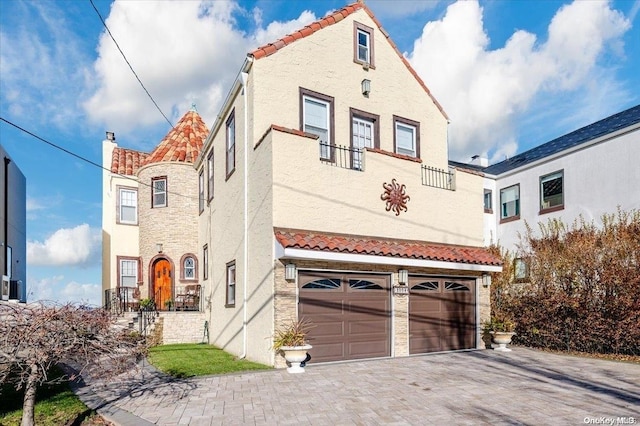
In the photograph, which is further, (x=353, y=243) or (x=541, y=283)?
(x=541, y=283)

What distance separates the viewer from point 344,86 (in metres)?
12.5

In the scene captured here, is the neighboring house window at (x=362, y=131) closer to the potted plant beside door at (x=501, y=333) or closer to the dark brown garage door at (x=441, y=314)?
the dark brown garage door at (x=441, y=314)

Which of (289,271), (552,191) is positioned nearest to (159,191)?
(289,271)

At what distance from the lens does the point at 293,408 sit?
6418mm

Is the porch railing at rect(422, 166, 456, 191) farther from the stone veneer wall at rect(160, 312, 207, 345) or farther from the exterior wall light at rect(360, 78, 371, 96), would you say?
the stone veneer wall at rect(160, 312, 207, 345)

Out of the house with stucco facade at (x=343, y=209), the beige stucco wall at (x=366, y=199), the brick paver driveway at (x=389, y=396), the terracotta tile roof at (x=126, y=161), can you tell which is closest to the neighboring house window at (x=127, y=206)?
the terracotta tile roof at (x=126, y=161)

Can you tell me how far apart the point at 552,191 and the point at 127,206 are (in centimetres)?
1874

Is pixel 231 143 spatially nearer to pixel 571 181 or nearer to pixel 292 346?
pixel 292 346

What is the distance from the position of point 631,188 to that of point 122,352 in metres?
16.3

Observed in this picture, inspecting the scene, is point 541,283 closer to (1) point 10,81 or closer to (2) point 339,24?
(2) point 339,24

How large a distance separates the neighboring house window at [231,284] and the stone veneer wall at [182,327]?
3109mm

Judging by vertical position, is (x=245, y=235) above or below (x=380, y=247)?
above

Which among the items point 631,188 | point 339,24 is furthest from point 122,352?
point 631,188

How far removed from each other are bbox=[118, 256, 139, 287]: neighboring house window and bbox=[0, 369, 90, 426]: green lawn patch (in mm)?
10614
